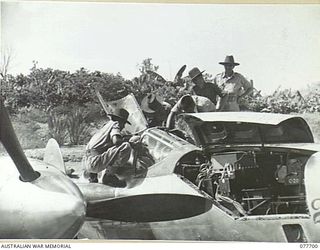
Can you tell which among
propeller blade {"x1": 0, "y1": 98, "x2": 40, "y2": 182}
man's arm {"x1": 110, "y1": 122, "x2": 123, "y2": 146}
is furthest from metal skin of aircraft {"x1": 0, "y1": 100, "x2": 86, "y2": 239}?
man's arm {"x1": 110, "y1": 122, "x2": 123, "y2": 146}

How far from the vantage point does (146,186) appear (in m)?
2.88

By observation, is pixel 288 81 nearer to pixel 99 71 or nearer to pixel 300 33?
pixel 300 33

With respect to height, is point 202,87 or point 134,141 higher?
point 202,87

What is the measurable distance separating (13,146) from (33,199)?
25 centimetres

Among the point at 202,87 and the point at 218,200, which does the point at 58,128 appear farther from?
the point at 218,200

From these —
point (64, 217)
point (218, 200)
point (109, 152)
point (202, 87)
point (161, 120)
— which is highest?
point (202, 87)

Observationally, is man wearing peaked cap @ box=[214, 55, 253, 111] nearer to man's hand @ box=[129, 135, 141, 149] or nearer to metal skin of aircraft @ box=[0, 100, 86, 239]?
man's hand @ box=[129, 135, 141, 149]

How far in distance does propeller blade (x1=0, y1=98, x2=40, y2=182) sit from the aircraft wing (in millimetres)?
239

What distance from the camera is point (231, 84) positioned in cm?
293

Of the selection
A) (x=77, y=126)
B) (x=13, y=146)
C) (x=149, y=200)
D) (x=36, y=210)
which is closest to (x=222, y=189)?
(x=149, y=200)

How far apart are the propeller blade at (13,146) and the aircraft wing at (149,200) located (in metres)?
0.24

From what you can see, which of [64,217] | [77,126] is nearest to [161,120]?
[77,126]

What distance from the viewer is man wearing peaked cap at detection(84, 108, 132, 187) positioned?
9.50ft

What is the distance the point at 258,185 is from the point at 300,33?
2.28ft
